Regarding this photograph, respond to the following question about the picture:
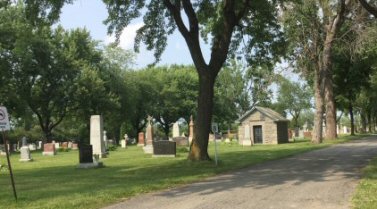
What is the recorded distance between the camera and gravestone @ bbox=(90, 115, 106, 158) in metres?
29.3

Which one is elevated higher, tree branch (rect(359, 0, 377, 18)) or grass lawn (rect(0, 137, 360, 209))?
tree branch (rect(359, 0, 377, 18))

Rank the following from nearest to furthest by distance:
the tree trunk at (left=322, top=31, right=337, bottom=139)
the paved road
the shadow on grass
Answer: the paved road → the shadow on grass → the tree trunk at (left=322, top=31, right=337, bottom=139)

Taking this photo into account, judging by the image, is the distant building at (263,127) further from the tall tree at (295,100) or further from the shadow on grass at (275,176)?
the tall tree at (295,100)

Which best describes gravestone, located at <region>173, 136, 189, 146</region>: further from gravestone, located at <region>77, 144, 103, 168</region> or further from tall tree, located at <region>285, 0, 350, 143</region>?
gravestone, located at <region>77, 144, 103, 168</region>

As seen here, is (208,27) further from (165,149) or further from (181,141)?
(181,141)

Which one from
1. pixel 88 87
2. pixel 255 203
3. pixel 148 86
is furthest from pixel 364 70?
pixel 255 203

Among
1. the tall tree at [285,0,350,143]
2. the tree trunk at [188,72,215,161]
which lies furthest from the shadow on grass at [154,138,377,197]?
the tall tree at [285,0,350,143]

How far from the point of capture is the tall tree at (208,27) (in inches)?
846

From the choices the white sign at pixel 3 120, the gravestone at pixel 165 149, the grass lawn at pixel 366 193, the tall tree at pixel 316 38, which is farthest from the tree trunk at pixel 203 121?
the tall tree at pixel 316 38

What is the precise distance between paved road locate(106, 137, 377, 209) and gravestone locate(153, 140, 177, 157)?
10.9 m

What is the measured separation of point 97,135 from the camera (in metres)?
29.4

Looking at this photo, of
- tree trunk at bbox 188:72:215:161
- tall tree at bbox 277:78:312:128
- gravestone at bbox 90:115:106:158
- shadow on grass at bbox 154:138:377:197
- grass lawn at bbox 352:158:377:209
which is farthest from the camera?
tall tree at bbox 277:78:312:128

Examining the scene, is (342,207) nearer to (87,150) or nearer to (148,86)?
(87,150)

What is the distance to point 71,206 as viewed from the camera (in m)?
11.3
